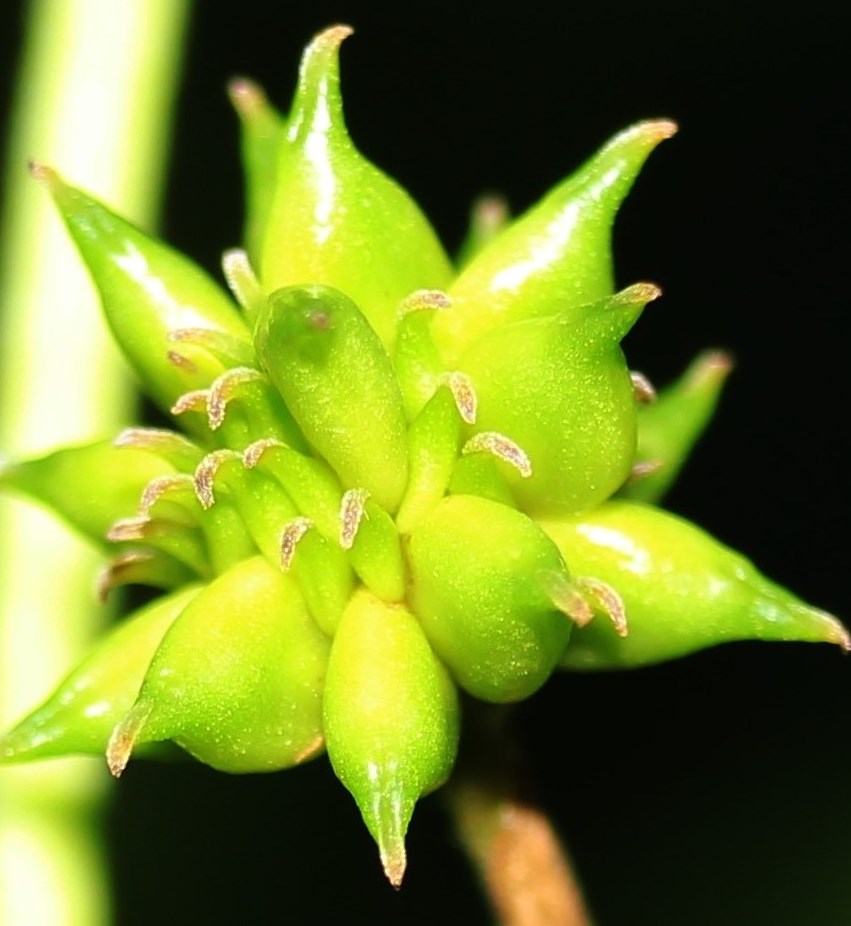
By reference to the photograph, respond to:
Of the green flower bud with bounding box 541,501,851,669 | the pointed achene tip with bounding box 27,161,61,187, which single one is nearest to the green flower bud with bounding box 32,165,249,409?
the pointed achene tip with bounding box 27,161,61,187

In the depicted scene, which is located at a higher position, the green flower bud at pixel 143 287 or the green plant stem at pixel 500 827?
Answer: the green flower bud at pixel 143 287

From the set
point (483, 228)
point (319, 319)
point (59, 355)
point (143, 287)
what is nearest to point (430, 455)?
point (319, 319)

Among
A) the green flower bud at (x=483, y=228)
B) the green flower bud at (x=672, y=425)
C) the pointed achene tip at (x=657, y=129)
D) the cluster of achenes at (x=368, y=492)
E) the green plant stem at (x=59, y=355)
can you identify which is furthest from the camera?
the green plant stem at (x=59, y=355)

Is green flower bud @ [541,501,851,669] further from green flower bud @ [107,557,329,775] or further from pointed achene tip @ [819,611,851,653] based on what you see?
green flower bud @ [107,557,329,775]

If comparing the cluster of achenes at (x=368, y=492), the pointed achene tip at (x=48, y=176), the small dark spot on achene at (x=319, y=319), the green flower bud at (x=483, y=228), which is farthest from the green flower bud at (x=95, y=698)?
the green flower bud at (x=483, y=228)

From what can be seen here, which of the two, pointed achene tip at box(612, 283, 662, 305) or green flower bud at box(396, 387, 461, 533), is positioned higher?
pointed achene tip at box(612, 283, 662, 305)

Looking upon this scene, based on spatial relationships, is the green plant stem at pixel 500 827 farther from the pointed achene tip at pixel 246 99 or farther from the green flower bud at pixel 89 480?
the pointed achene tip at pixel 246 99

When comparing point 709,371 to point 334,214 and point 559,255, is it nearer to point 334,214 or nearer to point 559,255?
point 559,255
